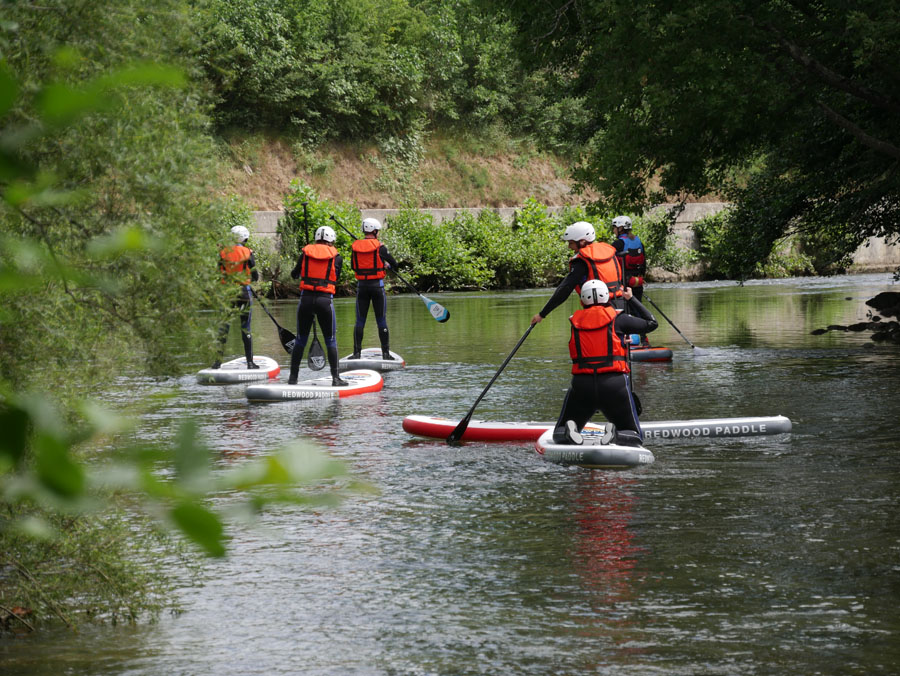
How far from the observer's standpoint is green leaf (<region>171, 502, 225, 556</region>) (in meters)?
0.96

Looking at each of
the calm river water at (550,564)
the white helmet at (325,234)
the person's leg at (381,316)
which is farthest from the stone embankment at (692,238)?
the calm river water at (550,564)

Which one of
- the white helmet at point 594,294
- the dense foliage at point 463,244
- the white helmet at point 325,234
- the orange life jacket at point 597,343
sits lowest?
the orange life jacket at point 597,343

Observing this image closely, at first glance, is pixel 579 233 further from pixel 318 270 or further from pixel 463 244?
pixel 463 244

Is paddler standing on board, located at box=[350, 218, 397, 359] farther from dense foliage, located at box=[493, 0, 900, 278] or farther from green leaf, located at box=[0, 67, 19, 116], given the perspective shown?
green leaf, located at box=[0, 67, 19, 116]

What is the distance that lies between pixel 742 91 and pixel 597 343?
824 cm

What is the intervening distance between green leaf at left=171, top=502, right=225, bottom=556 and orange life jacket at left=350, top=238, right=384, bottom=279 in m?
16.9

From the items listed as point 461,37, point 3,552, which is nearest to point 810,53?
point 3,552

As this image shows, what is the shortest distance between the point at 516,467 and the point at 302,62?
46349 mm

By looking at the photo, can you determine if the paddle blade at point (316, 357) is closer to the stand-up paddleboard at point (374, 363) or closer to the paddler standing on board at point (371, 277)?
the stand-up paddleboard at point (374, 363)

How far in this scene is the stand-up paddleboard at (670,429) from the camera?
10852mm

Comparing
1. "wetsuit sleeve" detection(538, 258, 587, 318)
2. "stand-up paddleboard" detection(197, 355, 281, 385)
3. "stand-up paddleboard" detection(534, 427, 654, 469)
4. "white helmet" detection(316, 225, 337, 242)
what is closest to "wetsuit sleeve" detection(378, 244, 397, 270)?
"stand-up paddleboard" detection(197, 355, 281, 385)

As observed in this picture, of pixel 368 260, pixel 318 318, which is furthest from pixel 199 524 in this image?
pixel 368 260

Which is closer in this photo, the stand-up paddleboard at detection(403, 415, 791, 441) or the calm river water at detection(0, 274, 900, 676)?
the calm river water at detection(0, 274, 900, 676)

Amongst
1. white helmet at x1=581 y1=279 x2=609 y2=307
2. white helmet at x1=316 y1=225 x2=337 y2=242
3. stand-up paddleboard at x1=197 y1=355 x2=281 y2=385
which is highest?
white helmet at x1=316 y1=225 x2=337 y2=242
